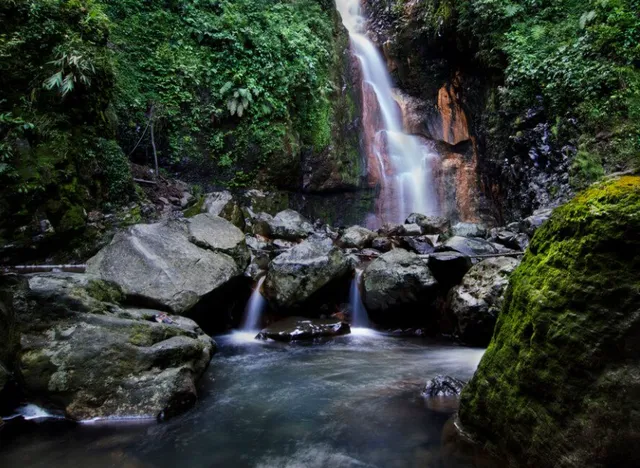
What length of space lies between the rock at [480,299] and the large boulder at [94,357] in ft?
13.8

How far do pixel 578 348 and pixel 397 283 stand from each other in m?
4.88

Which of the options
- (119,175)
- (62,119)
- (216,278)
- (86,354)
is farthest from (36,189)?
(86,354)

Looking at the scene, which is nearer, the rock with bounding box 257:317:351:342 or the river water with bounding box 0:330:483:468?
the river water with bounding box 0:330:483:468

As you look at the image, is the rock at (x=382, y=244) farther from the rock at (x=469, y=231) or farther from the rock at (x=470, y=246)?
the rock at (x=469, y=231)

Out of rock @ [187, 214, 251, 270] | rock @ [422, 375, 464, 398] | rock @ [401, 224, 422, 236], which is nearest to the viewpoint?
rock @ [422, 375, 464, 398]

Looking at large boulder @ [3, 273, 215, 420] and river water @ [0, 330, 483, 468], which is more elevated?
large boulder @ [3, 273, 215, 420]

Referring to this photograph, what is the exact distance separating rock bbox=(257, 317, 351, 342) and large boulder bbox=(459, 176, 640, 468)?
4115 mm

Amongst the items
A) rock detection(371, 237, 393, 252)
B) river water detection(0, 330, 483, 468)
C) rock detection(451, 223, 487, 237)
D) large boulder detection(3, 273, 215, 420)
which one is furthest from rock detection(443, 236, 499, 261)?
large boulder detection(3, 273, 215, 420)

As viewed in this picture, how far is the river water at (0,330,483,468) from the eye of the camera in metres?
3.26

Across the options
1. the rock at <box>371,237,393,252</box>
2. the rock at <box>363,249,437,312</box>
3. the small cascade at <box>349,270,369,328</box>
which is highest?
the rock at <box>371,237,393,252</box>

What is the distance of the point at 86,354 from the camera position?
3.95 meters

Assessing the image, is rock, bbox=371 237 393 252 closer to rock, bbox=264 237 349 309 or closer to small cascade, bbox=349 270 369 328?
small cascade, bbox=349 270 369 328

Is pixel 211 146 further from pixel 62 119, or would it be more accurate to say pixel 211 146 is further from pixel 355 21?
pixel 355 21

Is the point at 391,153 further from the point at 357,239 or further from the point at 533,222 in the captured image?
the point at 533,222
